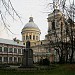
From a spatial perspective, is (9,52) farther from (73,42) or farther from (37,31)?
(73,42)

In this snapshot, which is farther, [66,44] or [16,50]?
[16,50]

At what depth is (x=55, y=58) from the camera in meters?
63.7

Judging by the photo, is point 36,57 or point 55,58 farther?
point 36,57

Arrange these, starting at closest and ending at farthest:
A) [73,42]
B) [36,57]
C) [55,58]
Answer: [73,42] < [55,58] < [36,57]

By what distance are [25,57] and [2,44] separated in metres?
38.0

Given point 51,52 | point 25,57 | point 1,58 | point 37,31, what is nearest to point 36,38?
point 37,31

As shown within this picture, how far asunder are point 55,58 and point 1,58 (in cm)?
1715

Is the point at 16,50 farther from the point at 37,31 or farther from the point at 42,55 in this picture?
the point at 37,31

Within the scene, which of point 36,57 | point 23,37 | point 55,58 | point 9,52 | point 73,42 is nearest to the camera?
point 73,42

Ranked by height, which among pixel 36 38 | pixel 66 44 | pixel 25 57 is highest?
pixel 36 38

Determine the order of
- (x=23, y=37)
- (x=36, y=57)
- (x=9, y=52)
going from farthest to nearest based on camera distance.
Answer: (x=23, y=37)
(x=36, y=57)
(x=9, y=52)

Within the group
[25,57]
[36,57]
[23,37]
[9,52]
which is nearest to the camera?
[25,57]

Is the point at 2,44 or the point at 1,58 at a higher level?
the point at 2,44

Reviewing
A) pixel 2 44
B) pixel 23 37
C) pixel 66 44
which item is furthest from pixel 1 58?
pixel 66 44
